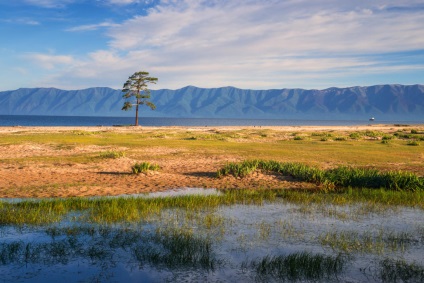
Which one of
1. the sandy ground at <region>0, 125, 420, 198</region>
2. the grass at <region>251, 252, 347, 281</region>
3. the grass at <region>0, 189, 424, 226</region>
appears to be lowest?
the sandy ground at <region>0, 125, 420, 198</region>

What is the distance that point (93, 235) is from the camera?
1136cm

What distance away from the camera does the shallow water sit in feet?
28.7

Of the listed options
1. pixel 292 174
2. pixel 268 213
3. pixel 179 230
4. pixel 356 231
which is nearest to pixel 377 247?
pixel 356 231

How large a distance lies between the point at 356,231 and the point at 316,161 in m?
18.5

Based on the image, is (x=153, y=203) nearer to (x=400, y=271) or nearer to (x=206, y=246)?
(x=206, y=246)

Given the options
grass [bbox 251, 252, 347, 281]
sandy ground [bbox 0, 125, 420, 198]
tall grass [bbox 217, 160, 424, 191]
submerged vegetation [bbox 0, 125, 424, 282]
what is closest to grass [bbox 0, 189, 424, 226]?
submerged vegetation [bbox 0, 125, 424, 282]

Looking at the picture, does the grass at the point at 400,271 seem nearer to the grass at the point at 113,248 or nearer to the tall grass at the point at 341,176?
the grass at the point at 113,248

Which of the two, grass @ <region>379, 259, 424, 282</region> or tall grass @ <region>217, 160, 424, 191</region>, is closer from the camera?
grass @ <region>379, 259, 424, 282</region>

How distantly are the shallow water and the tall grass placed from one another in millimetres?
6106

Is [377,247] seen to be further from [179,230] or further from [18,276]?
[18,276]

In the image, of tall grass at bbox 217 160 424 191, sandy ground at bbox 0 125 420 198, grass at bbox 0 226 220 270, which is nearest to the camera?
grass at bbox 0 226 220 270

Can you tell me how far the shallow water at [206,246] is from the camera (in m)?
8.73

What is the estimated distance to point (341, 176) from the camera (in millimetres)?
21891

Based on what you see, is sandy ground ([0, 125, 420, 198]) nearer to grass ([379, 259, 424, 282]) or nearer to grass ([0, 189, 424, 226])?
grass ([0, 189, 424, 226])
